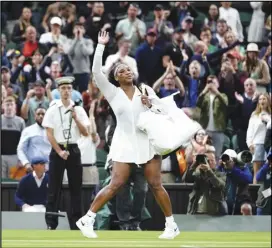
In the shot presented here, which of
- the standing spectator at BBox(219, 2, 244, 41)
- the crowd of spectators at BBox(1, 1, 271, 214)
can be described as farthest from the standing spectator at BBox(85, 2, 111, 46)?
the standing spectator at BBox(219, 2, 244, 41)

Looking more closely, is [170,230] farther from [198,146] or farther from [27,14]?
[27,14]

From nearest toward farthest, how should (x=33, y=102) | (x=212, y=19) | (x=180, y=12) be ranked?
(x=33, y=102) → (x=212, y=19) → (x=180, y=12)

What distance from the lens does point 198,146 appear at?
18.2 m

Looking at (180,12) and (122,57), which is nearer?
(122,57)

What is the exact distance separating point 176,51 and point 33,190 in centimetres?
567

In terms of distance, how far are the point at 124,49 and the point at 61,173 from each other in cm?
534

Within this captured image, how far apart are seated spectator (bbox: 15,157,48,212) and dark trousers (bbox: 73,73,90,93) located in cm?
474

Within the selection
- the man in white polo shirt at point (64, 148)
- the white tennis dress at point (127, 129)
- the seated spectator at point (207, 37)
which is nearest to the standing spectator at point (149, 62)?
the seated spectator at point (207, 37)

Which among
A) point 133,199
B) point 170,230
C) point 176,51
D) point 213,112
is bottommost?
point 170,230

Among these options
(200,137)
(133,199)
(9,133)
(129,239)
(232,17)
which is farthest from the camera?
(232,17)

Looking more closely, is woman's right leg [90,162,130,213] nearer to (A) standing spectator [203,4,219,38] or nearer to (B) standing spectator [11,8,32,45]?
(B) standing spectator [11,8,32,45]

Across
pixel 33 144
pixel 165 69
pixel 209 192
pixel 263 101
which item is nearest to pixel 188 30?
pixel 165 69

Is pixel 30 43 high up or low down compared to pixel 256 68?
up

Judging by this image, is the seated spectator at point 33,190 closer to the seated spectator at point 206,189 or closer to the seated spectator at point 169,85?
the seated spectator at point 206,189
